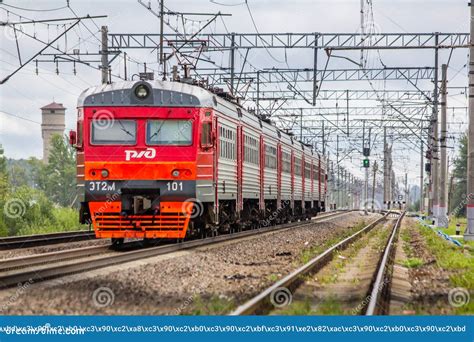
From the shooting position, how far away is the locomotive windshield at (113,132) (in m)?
19.3

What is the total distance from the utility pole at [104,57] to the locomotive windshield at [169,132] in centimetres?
1118

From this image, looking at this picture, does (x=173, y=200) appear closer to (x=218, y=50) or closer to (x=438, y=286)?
(x=438, y=286)

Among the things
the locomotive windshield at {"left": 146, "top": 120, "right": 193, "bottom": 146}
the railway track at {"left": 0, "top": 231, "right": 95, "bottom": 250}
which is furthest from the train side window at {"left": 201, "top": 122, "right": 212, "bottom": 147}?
the railway track at {"left": 0, "top": 231, "right": 95, "bottom": 250}

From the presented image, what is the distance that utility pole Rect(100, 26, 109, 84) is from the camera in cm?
3043

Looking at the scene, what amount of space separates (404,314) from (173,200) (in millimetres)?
9038

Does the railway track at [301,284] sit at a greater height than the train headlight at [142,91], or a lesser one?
lesser

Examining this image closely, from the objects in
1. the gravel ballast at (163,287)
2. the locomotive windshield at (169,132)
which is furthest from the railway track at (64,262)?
the locomotive windshield at (169,132)

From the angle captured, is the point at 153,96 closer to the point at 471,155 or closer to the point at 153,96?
the point at 153,96

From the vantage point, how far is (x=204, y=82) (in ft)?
75.6

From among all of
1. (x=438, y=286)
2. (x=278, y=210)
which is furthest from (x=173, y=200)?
(x=278, y=210)

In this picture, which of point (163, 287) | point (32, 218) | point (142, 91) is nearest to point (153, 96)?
point (142, 91)

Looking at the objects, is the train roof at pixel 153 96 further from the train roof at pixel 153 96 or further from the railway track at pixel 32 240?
the railway track at pixel 32 240

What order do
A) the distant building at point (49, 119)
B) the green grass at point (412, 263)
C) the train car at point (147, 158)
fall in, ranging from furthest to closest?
the distant building at point (49, 119), the train car at point (147, 158), the green grass at point (412, 263)

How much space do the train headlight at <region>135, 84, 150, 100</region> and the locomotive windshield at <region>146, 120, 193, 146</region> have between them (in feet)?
1.91
